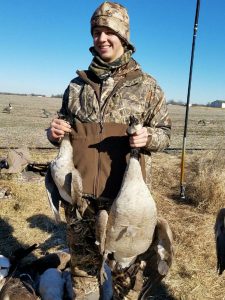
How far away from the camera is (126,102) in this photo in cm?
314

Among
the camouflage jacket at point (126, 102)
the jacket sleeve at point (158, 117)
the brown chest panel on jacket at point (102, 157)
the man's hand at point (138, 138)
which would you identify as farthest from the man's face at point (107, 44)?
the man's hand at point (138, 138)

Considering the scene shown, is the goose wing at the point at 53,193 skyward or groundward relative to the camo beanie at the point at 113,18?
groundward

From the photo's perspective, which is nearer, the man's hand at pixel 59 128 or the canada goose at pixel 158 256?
the canada goose at pixel 158 256

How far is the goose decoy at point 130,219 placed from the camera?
2805 millimetres

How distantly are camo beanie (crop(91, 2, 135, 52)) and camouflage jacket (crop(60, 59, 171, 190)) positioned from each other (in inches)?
10.0

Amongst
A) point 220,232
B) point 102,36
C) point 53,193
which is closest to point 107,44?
point 102,36

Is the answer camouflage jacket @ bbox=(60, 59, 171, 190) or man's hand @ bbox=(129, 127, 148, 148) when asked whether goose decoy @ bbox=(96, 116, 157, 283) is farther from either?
camouflage jacket @ bbox=(60, 59, 171, 190)

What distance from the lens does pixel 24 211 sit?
281 inches

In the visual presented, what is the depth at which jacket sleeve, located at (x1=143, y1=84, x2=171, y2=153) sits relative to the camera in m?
3.16

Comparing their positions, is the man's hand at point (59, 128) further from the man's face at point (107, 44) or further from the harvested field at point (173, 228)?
the harvested field at point (173, 228)

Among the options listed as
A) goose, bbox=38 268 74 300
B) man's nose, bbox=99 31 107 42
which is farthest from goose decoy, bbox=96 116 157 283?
goose, bbox=38 268 74 300

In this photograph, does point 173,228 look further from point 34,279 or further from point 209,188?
point 34,279

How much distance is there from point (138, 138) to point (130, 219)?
60 cm

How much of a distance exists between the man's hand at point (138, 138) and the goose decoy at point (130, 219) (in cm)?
5
